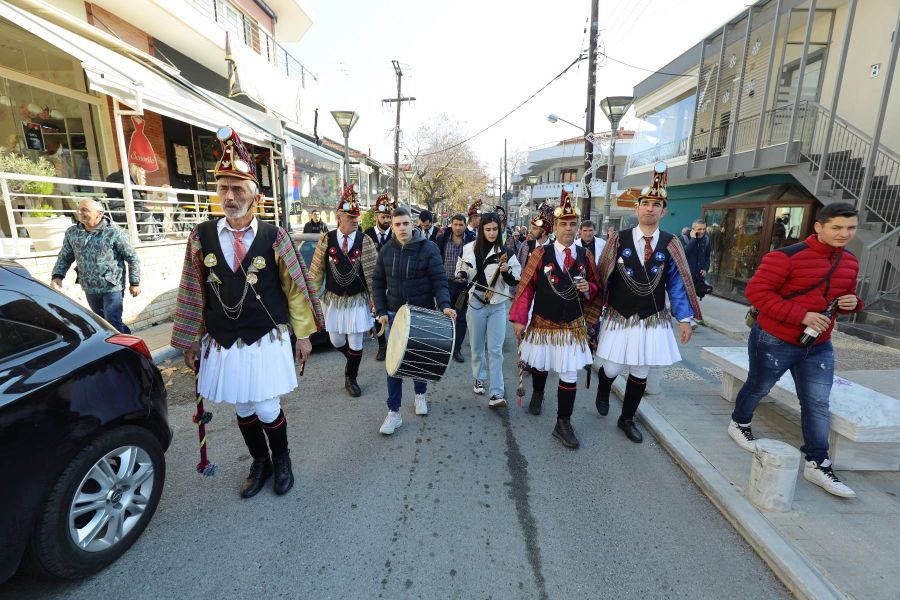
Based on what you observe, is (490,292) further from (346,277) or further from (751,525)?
(751,525)

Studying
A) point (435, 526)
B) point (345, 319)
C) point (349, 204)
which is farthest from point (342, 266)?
point (435, 526)

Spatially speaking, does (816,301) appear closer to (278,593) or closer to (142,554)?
(278,593)

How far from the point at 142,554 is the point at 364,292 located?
2.93m

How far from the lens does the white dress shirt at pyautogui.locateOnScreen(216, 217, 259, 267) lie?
2.70 m

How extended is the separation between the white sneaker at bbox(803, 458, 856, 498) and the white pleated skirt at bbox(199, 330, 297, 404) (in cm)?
377

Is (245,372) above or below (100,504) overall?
above

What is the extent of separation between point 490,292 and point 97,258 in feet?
15.1

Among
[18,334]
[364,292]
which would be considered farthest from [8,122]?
[18,334]

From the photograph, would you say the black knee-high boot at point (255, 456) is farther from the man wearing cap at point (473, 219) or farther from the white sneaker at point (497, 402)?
the man wearing cap at point (473, 219)

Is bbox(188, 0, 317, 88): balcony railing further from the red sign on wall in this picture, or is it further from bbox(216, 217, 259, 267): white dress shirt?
bbox(216, 217, 259, 267): white dress shirt

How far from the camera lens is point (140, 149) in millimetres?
8312

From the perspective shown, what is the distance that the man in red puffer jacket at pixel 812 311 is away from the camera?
2.92m

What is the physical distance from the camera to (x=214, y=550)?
2.47 meters

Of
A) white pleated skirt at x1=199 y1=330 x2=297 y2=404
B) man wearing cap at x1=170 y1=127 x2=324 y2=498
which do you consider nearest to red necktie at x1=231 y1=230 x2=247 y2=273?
man wearing cap at x1=170 y1=127 x2=324 y2=498
